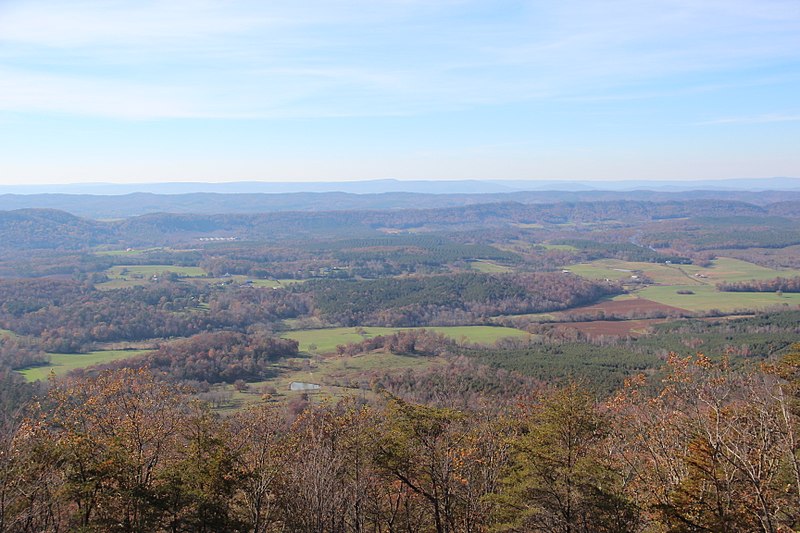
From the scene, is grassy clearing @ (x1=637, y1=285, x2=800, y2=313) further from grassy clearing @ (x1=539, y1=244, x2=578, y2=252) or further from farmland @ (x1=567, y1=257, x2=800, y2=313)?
grassy clearing @ (x1=539, y1=244, x2=578, y2=252)

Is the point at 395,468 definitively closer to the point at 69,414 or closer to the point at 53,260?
the point at 69,414

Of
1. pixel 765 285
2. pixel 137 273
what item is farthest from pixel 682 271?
pixel 137 273

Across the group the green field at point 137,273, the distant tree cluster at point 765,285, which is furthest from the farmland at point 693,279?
the green field at point 137,273

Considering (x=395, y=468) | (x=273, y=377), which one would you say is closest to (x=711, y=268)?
(x=273, y=377)

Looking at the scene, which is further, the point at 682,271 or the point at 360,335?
the point at 682,271

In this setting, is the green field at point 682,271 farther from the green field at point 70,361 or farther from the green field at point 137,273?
the green field at point 70,361

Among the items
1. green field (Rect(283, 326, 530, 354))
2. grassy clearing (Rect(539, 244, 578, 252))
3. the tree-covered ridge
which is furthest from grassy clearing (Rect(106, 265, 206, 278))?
grassy clearing (Rect(539, 244, 578, 252))

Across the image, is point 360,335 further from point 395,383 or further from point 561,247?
point 561,247
